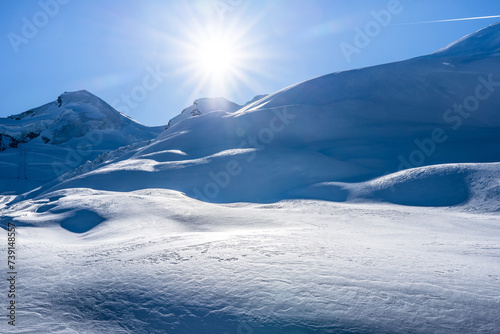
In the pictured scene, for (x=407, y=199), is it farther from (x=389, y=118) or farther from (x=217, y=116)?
(x=217, y=116)

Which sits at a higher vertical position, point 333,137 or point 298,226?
point 333,137

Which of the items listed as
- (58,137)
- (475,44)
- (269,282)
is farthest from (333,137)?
(58,137)

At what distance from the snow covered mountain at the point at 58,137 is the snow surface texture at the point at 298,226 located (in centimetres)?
2536

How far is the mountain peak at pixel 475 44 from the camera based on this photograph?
2169 inches

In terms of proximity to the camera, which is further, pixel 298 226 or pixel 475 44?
pixel 475 44

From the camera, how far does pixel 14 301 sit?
5441mm

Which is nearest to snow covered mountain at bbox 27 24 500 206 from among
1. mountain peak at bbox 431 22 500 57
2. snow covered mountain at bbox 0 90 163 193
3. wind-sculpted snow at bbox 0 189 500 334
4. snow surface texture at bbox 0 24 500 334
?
snow surface texture at bbox 0 24 500 334

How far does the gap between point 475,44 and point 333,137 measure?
158 ft

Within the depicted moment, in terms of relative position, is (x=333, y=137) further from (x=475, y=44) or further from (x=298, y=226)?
(x=475, y=44)

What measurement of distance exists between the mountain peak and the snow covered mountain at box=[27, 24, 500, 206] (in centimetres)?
2371

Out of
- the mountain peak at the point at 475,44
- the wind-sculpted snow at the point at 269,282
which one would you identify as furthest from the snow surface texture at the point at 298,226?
the mountain peak at the point at 475,44

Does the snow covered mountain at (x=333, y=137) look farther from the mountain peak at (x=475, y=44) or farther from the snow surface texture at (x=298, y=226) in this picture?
the mountain peak at (x=475, y=44)

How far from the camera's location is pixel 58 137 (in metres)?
88.9

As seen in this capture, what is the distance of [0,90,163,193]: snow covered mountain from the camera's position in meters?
52.8
